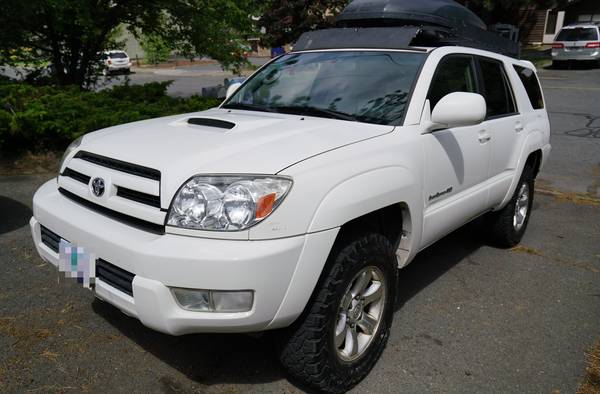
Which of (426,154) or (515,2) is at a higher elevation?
(515,2)

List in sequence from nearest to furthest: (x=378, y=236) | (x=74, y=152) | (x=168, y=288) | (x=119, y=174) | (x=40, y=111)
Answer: (x=168, y=288) < (x=119, y=174) < (x=378, y=236) < (x=74, y=152) < (x=40, y=111)

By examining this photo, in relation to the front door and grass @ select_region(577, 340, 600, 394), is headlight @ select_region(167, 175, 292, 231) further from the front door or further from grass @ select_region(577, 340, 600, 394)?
grass @ select_region(577, 340, 600, 394)

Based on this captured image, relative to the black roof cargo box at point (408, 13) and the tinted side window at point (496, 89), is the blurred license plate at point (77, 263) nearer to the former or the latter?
the black roof cargo box at point (408, 13)

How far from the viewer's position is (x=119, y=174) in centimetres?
241

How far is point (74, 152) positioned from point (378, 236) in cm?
171

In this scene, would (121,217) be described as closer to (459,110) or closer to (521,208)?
(459,110)

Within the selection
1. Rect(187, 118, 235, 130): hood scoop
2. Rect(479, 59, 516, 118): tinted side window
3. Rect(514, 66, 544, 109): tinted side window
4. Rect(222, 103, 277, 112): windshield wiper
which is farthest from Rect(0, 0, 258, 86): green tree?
Rect(479, 59, 516, 118): tinted side window

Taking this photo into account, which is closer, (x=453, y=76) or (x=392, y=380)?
(x=392, y=380)

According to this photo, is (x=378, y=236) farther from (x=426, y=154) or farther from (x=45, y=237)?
(x=45, y=237)

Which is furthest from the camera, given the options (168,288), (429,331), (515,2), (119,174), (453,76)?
(515,2)

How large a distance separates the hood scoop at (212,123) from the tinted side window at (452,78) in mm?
1228

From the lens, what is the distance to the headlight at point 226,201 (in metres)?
2.11

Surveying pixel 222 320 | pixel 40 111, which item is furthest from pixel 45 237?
pixel 40 111

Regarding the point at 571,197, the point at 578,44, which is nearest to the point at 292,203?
the point at 571,197
